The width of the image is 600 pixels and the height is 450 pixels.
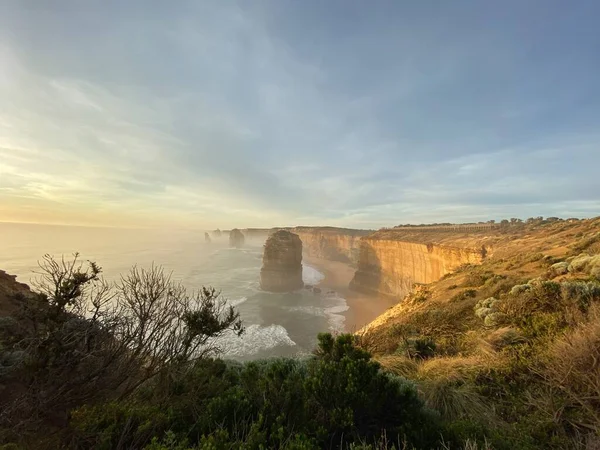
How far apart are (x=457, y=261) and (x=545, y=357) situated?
97.9ft

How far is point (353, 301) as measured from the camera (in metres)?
42.8

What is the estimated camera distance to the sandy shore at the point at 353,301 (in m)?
34.1

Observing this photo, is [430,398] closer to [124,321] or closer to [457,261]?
[124,321]

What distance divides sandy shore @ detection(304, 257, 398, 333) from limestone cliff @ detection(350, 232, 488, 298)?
2.85 m

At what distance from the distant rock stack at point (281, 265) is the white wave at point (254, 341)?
61.7 ft

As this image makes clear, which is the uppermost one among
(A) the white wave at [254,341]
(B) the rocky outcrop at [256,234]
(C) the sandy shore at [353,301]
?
(B) the rocky outcrop at [256,234]

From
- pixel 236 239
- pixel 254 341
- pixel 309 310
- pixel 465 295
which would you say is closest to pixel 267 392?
pixel 465 295

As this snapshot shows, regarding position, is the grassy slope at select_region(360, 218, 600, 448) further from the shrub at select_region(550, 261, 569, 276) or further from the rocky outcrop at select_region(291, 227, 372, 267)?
the rocky outcrop at select_region(291, 227, 372, 267)

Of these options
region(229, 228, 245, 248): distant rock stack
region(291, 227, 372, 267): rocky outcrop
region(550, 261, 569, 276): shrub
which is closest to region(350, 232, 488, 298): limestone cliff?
region(550, 261, 569, 276): shrub

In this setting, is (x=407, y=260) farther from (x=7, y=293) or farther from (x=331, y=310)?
(x=7, y=293)

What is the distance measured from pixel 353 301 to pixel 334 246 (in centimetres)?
4864

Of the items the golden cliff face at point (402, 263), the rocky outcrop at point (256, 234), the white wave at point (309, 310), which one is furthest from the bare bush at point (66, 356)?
the rocky outcrop at point (256, 234)

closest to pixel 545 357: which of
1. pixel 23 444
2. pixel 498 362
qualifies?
pixel 498 362

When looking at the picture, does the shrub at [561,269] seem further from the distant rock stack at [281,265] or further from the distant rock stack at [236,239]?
the distant rock stack at [236,239]
